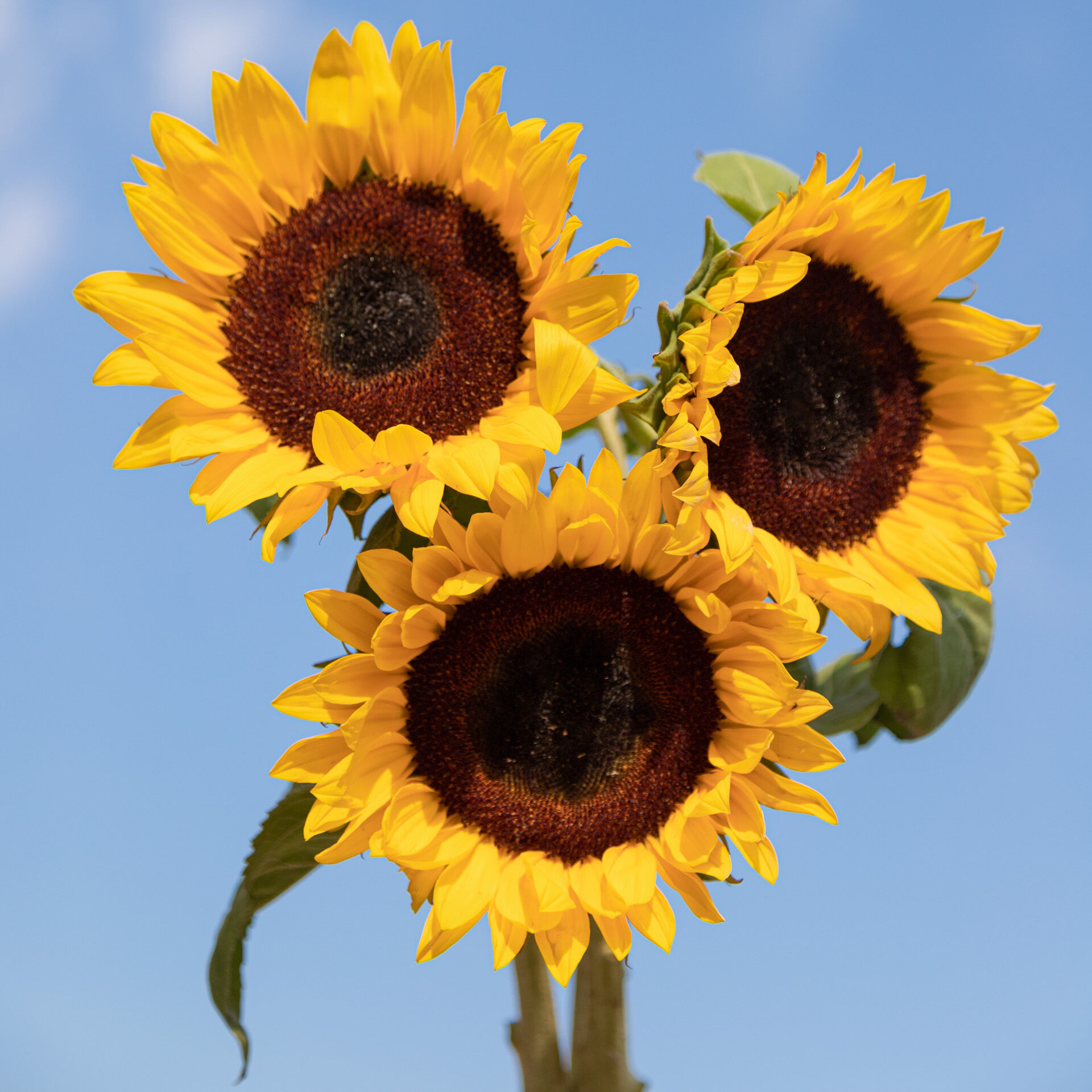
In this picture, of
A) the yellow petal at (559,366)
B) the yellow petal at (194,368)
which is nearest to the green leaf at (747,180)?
the yellow petal at (559,366)

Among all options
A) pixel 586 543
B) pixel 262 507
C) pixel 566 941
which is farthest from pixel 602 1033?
pixel 262 507

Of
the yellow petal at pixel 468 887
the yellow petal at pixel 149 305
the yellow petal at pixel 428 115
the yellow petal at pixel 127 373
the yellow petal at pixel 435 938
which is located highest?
the yellow petal at pixel 428 115

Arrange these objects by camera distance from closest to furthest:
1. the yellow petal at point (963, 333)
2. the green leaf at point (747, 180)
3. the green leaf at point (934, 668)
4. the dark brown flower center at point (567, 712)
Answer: the dark brown flower center at point (567, 712) < the yellow petal at point (963, 333) < the green leaf at point (747, 180) < the green leaf at point (934, 668)

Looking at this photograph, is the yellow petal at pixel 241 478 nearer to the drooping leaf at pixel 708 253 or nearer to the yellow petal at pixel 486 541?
the yellow petal at pixel 486 541

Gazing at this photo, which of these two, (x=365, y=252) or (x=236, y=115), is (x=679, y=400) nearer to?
(x=365, y=252)

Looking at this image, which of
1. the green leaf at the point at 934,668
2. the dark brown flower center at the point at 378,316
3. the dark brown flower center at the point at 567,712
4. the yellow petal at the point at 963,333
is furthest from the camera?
the green leaf at the point at 934,668

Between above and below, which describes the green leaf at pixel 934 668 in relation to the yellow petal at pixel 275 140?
below

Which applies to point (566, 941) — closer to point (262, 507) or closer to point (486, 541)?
point (486, 541)
